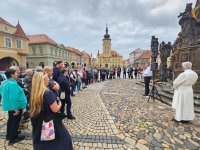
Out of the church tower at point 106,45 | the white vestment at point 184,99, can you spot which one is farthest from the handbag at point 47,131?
the church tower at point 106,45

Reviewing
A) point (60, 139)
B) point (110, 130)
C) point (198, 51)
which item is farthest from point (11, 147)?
point (198, 51)

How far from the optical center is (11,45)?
28.5 metres

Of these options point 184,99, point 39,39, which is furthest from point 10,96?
point 39,39

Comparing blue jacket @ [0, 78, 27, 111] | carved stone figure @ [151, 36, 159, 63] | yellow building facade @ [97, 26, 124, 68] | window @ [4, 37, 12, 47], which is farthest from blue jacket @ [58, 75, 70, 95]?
yellow building facade @ [97, 26, 124, 68]

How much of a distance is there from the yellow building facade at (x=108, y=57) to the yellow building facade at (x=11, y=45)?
60.5m

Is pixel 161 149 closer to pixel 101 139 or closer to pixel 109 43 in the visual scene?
pixel 101 139

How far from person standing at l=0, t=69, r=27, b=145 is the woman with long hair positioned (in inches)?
74.4

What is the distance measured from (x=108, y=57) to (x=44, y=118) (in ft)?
317

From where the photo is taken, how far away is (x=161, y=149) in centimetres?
327

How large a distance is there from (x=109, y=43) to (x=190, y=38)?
83.0 m

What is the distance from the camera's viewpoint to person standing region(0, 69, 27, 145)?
3.55 metres

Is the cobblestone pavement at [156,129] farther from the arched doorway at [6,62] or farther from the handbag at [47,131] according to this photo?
the arched doorway at [6,62]

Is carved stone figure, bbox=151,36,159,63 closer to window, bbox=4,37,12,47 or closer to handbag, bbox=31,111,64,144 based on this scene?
handbag, bbox=31,111,64,144

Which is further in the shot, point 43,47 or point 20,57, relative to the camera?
point 43,47
